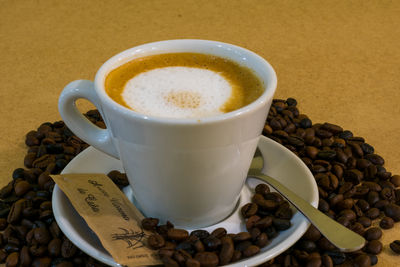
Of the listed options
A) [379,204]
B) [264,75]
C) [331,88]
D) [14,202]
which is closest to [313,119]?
[331,88]

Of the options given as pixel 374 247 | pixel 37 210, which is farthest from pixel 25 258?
pixel 374 247

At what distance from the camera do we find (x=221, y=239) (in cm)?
100

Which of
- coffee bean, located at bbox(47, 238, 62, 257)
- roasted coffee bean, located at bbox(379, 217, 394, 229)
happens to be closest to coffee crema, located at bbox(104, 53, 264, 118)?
coffee bean, located at bbox(47, 238, 62, 257)

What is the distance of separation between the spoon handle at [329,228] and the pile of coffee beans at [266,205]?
0.12 feet

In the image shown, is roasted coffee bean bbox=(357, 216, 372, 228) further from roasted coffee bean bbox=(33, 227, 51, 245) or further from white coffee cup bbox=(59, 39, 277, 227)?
roasted coffee bean bbox=(33, 227, 51, 245)

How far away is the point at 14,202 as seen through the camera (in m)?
1.23

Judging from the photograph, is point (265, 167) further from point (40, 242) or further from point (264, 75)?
point (40, 242)

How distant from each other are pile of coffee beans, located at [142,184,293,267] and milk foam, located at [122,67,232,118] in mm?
245

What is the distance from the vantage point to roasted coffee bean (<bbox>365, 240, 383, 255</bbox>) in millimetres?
1087

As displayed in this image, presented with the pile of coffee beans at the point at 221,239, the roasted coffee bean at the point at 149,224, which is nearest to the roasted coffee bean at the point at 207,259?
the pile of coffee beans at the point at 221,239

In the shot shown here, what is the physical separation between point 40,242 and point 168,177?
0.34 m

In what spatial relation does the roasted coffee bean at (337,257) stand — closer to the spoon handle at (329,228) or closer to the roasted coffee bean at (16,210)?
the spoon handle at (329,228)

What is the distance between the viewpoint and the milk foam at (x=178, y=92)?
965 millimetres

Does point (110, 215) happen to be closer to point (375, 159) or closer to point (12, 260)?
point (12, 260)
